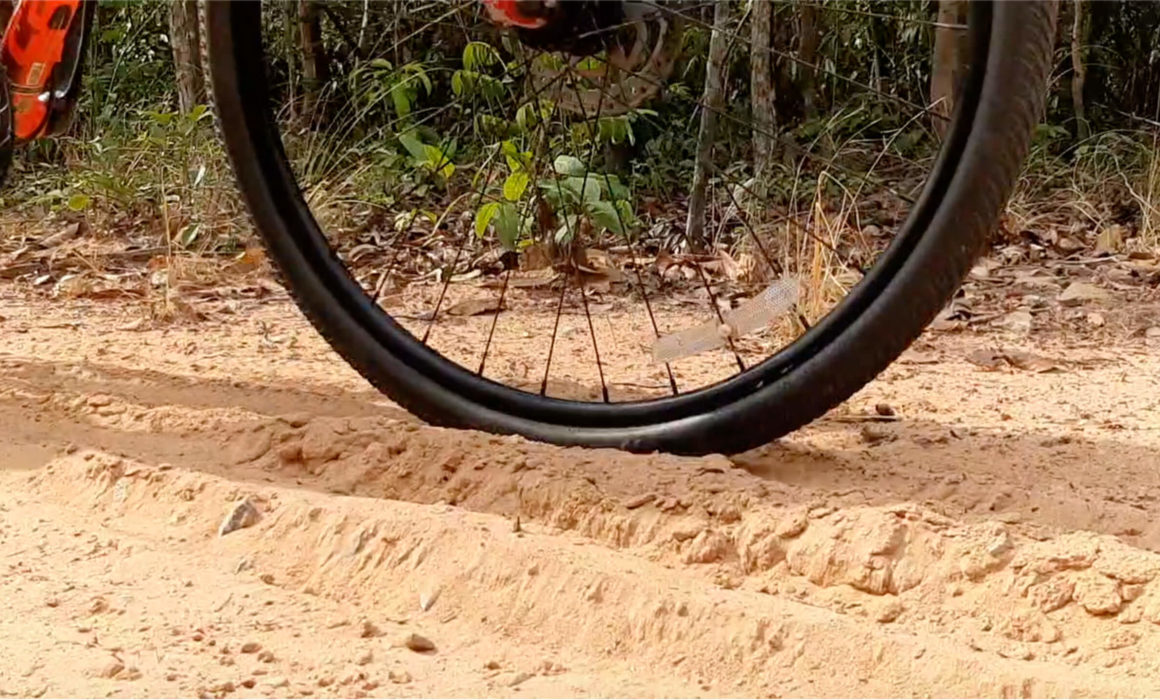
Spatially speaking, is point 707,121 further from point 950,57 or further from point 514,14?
point 514,14

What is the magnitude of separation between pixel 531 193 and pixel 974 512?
1.94 metres

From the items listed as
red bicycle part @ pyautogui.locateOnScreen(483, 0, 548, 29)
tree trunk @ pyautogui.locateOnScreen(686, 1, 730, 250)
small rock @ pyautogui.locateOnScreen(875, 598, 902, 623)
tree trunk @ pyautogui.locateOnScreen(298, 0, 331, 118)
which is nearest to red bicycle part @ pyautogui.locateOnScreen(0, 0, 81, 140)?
red bicycle part @ pyautogui.locateOnScreen(483, 0, 548, 29)

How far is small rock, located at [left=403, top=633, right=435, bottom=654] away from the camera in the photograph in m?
1.55

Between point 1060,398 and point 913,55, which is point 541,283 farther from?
point 913,55

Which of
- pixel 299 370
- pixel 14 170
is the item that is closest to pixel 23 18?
pixel 299 370

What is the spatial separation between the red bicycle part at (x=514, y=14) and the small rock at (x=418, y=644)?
905 mm

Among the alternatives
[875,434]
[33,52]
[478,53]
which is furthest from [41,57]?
[875,434]

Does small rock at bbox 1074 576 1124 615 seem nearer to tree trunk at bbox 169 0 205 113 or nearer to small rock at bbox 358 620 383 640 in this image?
small rock at bbox 358 620 383 640

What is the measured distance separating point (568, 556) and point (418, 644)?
0.25 metres

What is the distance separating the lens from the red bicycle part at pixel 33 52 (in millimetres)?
2367

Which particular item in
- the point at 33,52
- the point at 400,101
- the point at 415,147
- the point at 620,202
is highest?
the point at 33,52

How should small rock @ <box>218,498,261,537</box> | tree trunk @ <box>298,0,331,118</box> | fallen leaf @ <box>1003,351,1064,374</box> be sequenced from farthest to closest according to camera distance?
tree trunk @ <box>298,0,331,118</box>
fallen leaf @ <box>1003,351,1064,374</box>
small rock @ <box>218,498,261,537</box>

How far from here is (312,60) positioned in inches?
209

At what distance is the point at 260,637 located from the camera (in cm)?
157
